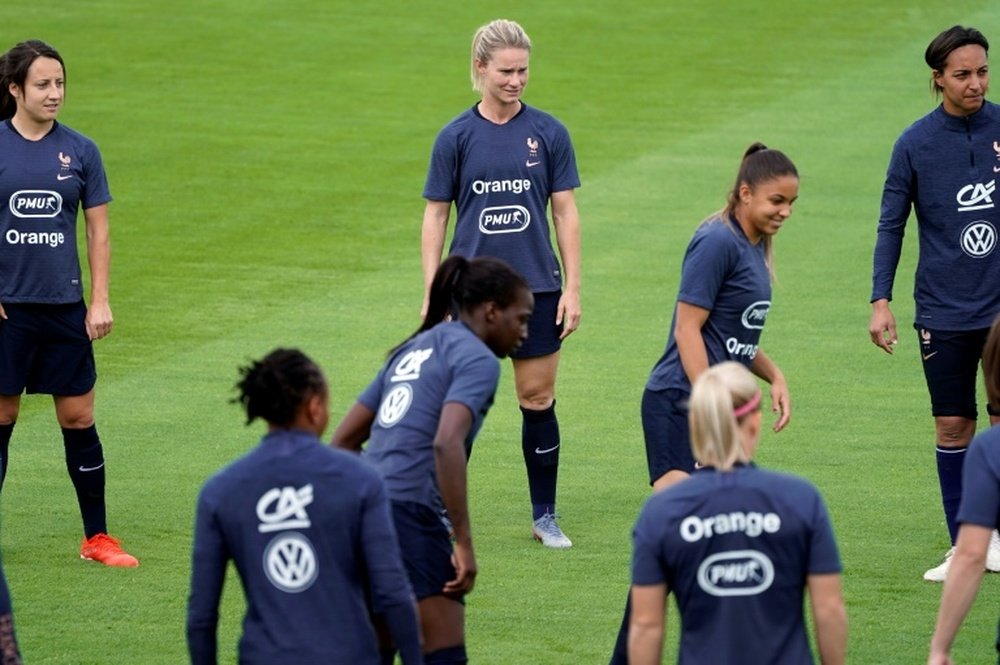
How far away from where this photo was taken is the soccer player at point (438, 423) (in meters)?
5.25

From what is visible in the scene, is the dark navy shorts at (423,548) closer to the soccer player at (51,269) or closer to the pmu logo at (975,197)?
the soccer player at (51,269)

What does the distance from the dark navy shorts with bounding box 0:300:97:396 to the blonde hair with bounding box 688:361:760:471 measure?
4.12 m

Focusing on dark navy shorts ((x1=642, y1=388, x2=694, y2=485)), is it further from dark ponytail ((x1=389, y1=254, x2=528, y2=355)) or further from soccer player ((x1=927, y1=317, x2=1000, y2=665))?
soccer player ((x1=927, y1=317, x2=1000, y2=665))

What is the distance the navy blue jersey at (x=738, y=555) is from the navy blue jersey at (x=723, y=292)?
1795 mm

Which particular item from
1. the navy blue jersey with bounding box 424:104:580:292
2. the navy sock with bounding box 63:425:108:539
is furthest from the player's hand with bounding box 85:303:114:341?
the navy blue jersey with bounding box 424:104:580:292

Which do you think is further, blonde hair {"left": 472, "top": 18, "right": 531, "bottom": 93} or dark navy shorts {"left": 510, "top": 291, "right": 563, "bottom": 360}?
dark navy shorts {"left": 510, "top": 291, "right": 563, "bottom": 360}

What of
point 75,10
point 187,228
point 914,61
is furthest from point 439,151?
point 75,10

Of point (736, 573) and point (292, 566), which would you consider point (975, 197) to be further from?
point (292, 566)

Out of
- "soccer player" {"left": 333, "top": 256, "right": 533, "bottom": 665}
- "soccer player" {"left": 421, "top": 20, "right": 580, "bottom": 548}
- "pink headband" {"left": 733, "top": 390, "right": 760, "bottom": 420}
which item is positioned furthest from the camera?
"soccer player" {"left": 421, "top": 20, "right": 580, "bottom": 548}

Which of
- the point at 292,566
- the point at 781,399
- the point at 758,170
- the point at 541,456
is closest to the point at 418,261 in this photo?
the point at 541,456

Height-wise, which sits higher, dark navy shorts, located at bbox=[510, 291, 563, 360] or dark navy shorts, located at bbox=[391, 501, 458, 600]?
dark navy shorts, located at bbox=[510, 291, 563, 360]

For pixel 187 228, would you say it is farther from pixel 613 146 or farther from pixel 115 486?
pixel 115 486

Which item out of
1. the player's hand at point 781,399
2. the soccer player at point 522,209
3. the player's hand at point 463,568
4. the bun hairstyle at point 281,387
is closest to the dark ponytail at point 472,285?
the player's hand at point 463,568

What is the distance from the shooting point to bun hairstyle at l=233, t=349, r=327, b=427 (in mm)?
4605
